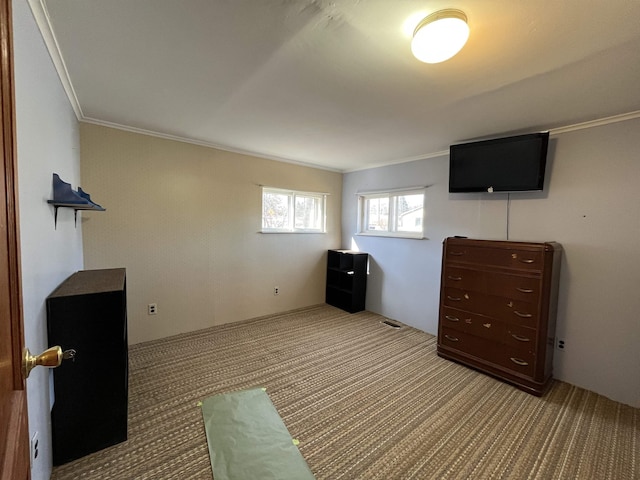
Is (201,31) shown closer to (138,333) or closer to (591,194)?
(138,333)

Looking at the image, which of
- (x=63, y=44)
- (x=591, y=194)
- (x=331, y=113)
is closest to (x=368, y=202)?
(x=331, y=113)

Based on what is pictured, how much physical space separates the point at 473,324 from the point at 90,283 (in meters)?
3.38

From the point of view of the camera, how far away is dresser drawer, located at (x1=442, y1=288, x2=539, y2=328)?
2418 millimetres

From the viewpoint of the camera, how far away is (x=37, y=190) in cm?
136

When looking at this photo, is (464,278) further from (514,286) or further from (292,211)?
(292,211)

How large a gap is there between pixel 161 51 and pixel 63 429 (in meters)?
2.33

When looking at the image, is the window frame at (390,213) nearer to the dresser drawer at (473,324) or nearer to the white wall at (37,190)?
the dresser drawer at (473,324)

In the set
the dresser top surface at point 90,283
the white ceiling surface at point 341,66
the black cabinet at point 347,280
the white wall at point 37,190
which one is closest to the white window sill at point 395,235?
the black cabinet at point 347,280

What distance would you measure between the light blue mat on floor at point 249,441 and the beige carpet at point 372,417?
7 cm

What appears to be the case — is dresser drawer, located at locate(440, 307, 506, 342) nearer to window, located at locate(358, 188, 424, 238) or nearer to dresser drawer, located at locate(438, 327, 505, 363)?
dresser drawer, located at locate(438, 327, 505, 363)

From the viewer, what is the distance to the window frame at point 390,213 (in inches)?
149

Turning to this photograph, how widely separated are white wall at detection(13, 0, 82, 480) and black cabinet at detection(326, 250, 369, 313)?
346cm

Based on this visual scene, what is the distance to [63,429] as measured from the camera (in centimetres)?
162

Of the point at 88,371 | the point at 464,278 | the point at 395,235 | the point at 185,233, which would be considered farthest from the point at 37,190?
the point at 395,235
